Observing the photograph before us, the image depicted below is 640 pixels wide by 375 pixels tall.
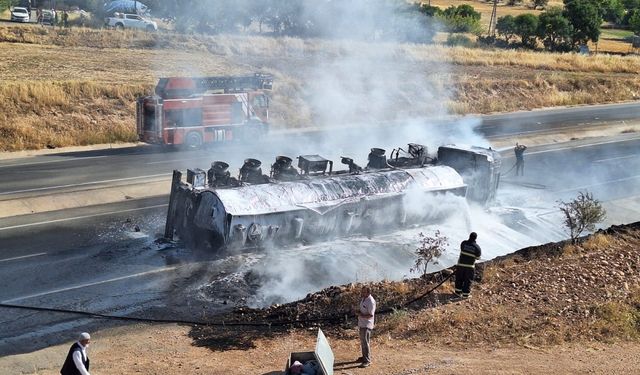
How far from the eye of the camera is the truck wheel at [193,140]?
32000 mm

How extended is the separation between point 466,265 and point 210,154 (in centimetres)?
1853

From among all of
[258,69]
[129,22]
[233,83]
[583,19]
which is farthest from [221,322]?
[583,19]

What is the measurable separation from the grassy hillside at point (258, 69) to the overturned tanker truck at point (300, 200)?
1580 cm

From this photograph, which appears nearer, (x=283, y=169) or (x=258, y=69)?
(x=283, y=169)

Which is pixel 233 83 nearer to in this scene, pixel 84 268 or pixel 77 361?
pixel 84 268

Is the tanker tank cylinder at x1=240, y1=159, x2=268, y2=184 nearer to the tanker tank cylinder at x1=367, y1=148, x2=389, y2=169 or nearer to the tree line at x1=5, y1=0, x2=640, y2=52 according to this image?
the tanker tank cylinder at x1=367, y1=148, x2=389, y2=169

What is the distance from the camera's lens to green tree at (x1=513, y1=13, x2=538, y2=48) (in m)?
79.2

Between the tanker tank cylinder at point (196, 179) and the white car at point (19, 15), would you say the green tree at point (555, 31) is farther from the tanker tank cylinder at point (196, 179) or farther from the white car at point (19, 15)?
the tanker tank cylinder at point (196, 179)

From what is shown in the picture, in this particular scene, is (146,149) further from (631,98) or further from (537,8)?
(537,8)

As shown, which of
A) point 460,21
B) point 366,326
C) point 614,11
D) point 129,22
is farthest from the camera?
point 614,11

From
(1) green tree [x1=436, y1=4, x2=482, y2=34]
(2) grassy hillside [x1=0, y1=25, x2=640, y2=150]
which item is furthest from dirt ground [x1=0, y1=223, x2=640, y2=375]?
(1) green tree [x1=436, y1=4, x2=482, y2=34]

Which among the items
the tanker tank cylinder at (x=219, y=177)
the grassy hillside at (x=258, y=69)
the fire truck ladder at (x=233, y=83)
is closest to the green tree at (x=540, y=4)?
the grassy hillside at (x=258, y=69)

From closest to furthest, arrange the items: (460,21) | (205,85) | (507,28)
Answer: (205,85) → (460,21) → (507,28)

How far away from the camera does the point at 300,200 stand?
60.2 feet
